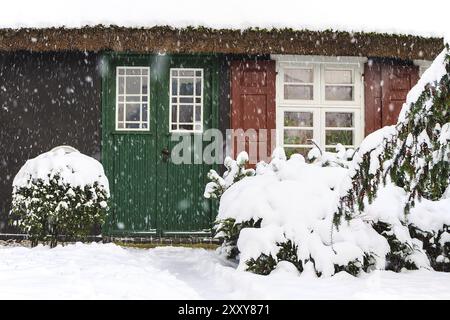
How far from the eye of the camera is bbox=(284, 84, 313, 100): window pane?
9.38m

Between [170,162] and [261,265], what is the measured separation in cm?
428

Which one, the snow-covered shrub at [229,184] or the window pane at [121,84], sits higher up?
the window pane at [121,84]

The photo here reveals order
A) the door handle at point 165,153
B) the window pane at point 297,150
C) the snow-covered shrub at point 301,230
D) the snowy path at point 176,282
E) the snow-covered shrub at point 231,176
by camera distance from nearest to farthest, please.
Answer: the snowy path at point 176,282
the snow-covered shrub at point 301,230
the snow-covered shrub at point 231,176
the door handle at point 165,153
the window pane at point 297,150

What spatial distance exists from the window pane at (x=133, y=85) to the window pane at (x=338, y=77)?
3.09 metres

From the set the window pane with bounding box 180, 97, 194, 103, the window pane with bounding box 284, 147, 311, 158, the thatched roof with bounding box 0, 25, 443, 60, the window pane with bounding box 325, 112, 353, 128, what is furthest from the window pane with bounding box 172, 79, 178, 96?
the window pane with bounding box 325, 112, 353, 128

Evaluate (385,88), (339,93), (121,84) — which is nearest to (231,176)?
(121,84)

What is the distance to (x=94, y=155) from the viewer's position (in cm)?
909

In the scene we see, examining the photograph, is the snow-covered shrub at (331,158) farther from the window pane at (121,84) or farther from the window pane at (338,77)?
the window pane at (121,84)

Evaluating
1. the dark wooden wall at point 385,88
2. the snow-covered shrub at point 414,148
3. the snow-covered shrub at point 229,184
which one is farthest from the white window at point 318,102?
the snow-covered shrub at point 414,148

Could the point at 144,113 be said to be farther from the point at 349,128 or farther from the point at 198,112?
the point at 349,128

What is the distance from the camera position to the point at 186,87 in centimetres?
923

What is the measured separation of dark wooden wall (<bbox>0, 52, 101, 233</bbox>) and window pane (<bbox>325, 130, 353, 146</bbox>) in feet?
12.3

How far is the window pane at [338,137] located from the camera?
9406 mm

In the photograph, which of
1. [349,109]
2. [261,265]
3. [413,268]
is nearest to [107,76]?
[349,109]
